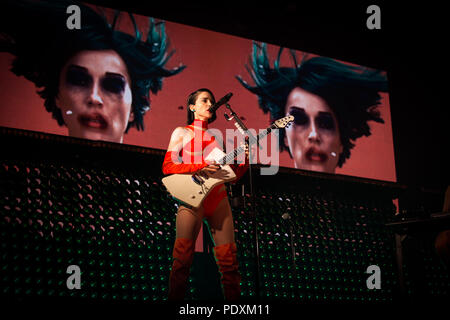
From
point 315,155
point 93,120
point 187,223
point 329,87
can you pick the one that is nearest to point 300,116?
point 315,155

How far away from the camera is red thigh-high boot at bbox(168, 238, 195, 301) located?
9.75 feet

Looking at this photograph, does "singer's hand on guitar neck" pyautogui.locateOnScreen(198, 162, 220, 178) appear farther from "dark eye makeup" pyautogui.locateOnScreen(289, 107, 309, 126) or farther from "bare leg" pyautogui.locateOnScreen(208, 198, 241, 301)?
"dark eye makeup" pyautogui.locateOnScreen(289, 107, 309, 126)

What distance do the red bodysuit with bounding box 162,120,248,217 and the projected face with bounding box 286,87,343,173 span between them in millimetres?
1905

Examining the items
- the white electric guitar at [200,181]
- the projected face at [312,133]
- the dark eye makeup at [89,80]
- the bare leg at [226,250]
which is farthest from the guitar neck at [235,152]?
the projected face at [312,133]

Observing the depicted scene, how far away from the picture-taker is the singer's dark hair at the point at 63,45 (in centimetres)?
400

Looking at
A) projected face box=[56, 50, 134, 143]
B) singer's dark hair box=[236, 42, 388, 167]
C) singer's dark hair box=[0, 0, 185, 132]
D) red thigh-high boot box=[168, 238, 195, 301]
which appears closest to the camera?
red thigh-high boot box=[168, 238, 195, 301]

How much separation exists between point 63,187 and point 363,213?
3109 millimetres

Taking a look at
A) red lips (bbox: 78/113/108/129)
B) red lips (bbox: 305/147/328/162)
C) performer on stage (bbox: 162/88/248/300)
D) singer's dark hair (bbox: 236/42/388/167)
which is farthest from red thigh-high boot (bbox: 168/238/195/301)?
red lips (bbox: 305/147/328/162)

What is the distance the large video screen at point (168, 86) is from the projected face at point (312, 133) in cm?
1

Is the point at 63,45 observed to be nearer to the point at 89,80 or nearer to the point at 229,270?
the point at 89,80

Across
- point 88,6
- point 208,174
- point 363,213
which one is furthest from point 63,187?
point 363,213

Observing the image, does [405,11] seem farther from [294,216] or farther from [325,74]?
[294,216]

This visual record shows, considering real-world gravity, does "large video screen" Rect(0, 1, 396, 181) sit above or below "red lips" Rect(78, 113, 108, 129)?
above
